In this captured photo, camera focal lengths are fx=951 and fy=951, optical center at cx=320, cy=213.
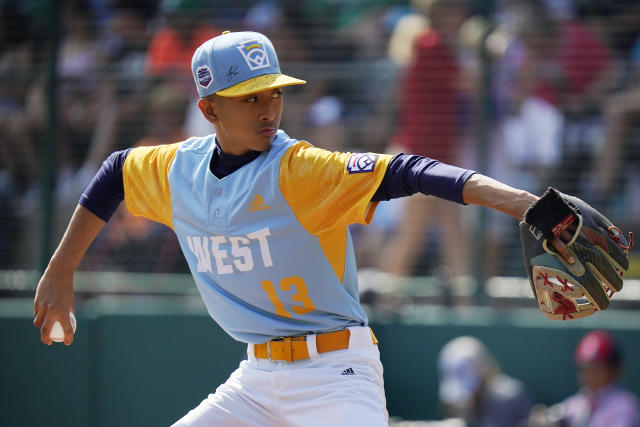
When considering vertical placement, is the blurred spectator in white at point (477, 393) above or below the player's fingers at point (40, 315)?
below

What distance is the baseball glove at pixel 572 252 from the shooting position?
9.96ft

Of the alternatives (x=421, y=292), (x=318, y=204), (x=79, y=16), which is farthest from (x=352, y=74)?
(x=318, y=204)

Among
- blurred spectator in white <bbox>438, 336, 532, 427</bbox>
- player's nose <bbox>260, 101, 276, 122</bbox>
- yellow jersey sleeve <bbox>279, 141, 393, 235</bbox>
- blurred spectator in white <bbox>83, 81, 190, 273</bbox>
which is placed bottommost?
blurred spectator in white <bbox>438, 336, 532, 427</bbox>

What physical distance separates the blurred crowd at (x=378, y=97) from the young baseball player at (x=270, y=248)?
3.39 meters

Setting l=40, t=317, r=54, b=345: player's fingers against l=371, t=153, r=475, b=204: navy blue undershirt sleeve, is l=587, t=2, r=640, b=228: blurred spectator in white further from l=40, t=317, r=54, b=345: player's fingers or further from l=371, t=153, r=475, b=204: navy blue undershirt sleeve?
l=40, t=317, r=54, b=345: player's fingers

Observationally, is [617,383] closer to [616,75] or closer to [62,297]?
[616,75]

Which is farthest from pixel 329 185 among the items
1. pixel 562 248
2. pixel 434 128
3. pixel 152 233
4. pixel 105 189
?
pixel 152 233

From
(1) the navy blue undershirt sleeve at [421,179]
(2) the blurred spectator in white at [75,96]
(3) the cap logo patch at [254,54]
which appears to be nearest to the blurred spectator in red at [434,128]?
(2) the blurred spectator in white at [75,96]

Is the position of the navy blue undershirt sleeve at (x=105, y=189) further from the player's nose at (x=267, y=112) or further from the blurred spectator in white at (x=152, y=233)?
the blurred spectator in white at (x=152, y=233)

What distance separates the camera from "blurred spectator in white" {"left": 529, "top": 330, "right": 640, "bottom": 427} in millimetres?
5988

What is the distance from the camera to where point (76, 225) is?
167 inches

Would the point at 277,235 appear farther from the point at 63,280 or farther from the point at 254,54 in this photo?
the point at 63,280

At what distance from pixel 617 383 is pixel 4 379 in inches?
183

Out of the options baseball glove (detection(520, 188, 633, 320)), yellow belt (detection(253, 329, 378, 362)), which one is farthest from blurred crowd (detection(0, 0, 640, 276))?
baseball glove (detection(520, 188, 633, 320))
